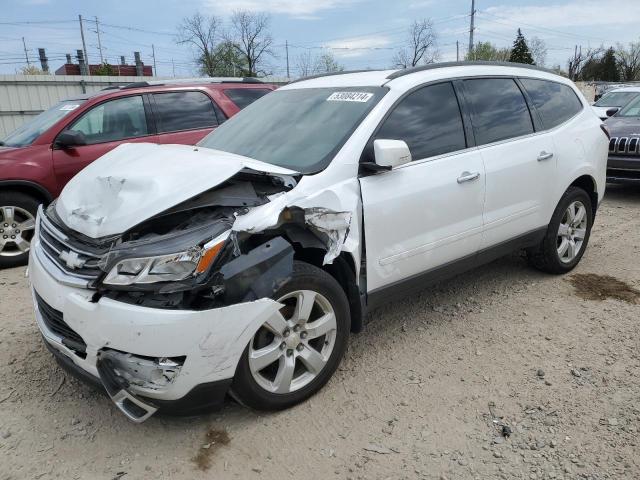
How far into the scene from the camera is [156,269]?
2336mm

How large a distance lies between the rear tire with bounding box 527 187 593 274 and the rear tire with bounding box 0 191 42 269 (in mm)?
5024

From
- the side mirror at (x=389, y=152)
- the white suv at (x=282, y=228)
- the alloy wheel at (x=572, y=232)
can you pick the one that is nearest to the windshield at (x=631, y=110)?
the alloy wheel at (x=572, y=232)

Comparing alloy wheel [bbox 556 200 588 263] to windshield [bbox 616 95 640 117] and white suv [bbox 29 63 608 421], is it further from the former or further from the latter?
windshield [bbox 616 95 640 117]

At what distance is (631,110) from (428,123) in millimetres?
7596

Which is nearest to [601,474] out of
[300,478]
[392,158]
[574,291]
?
[300,478]

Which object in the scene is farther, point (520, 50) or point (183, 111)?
point (520, 50)

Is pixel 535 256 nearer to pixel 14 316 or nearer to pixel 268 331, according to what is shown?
pixel 268 331

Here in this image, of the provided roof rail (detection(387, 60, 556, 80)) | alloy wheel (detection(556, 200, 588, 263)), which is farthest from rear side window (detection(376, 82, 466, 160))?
alloy wheel (detection(556, 200, 588, 263))

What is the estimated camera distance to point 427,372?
3.25m

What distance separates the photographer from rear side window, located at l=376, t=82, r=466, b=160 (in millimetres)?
3301

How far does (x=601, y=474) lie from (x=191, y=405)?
6.42ft

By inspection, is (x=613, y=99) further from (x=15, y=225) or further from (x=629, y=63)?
(x=629, y=63)

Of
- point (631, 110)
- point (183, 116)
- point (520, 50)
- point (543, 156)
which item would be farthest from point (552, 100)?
point (520, 50)

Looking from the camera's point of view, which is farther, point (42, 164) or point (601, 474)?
point (42, 164)
